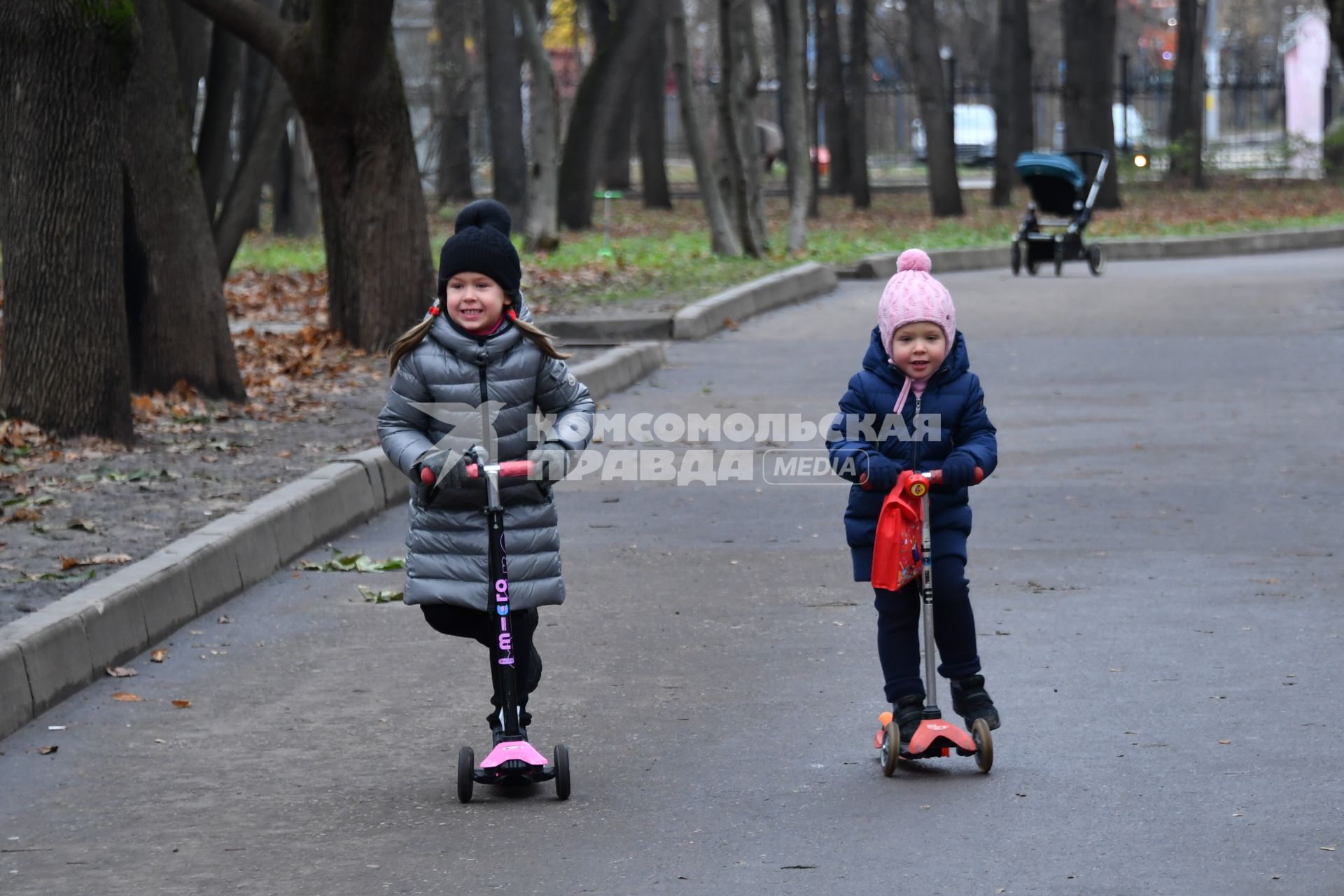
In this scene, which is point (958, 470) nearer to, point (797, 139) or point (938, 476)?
point (938, 476)

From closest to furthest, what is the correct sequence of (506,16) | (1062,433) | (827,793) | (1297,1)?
1. (827,793)
2. (1062,433)
3. (506,16)
4. (1297,1)

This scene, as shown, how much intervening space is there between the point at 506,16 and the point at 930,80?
8.26 meters

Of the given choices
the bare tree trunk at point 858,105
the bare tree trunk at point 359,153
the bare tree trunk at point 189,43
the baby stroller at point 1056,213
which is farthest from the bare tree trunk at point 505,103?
the bare tree trunk at point 359,153

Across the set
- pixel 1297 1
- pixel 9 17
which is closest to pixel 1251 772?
pixel 9 17

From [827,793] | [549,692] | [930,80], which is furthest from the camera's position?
[930,80]

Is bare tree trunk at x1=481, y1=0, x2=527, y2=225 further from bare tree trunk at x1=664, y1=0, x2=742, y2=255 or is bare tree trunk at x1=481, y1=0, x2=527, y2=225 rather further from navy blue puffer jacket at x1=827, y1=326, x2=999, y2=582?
navy blue puffer jacket at x1=827, y1=326, x2=999, y2=582

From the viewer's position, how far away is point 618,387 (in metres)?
14.0

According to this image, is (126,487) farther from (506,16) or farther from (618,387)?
(506,16)

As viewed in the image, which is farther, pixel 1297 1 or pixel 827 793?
pixel 1297 1

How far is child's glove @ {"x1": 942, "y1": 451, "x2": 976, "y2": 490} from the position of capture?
537 cm

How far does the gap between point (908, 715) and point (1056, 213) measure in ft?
61.7

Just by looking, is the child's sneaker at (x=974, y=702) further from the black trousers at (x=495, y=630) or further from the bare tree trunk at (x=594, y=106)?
the bare tree trunk at (x=594, y=106)

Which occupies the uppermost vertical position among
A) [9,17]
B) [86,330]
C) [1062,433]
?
[9,17]

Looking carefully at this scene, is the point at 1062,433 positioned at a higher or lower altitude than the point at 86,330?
lower
